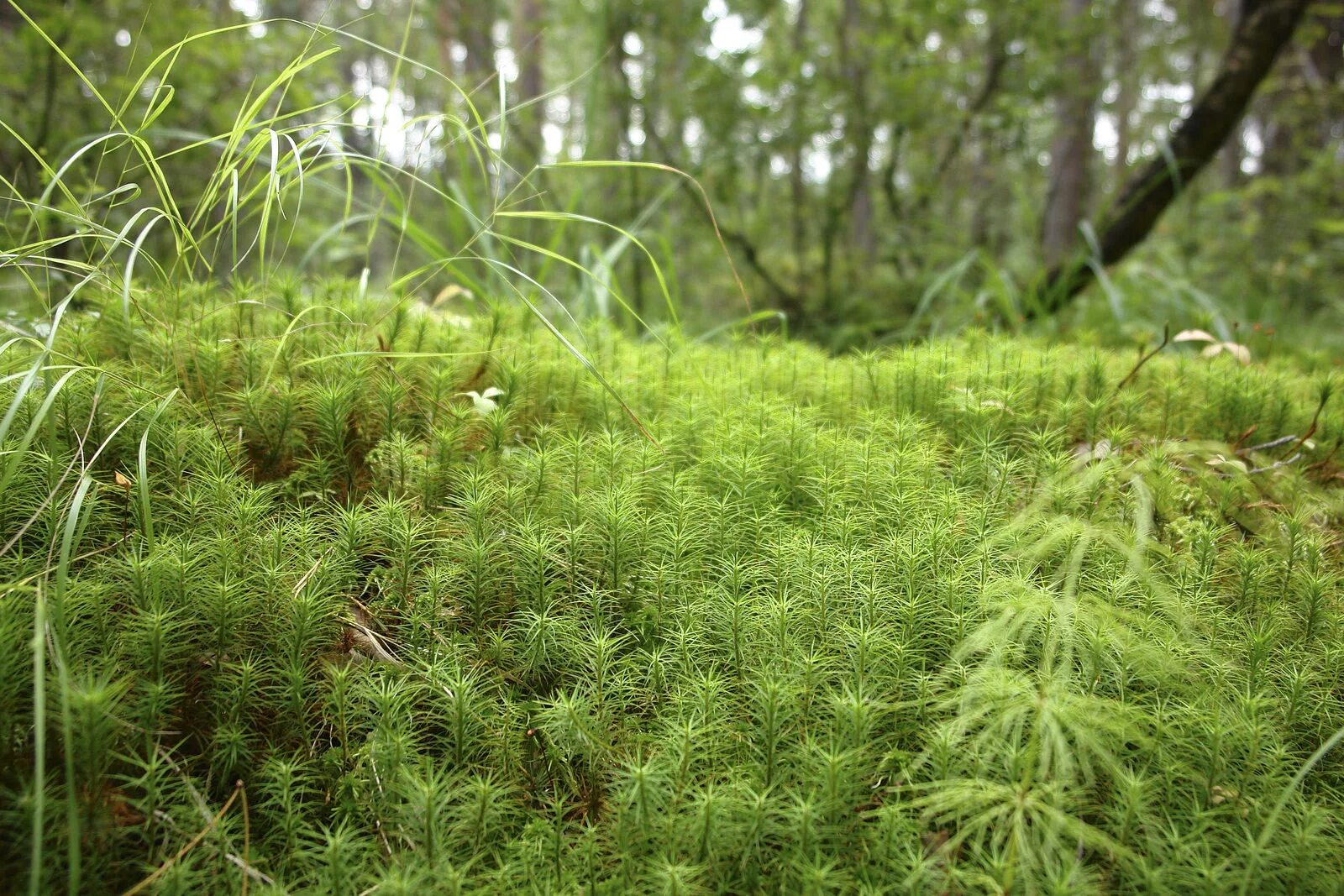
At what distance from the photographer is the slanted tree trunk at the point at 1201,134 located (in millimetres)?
3912

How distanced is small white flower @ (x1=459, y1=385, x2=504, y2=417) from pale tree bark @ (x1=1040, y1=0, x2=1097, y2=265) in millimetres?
5100

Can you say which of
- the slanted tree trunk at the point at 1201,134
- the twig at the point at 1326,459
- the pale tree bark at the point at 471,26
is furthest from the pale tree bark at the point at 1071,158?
the pale tree bark at the point at 471,26

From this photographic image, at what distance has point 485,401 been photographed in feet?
5.89

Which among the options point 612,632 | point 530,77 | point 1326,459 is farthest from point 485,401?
point 530,77

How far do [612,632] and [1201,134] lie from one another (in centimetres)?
460

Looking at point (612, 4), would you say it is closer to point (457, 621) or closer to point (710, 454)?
point (710, 454)

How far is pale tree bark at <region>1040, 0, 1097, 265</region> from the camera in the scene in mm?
Answer: 5711

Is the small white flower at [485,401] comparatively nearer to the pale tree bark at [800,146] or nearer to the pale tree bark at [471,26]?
the pale tree bark at [800,146]

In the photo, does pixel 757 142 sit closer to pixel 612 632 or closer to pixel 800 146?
pixel 800 146

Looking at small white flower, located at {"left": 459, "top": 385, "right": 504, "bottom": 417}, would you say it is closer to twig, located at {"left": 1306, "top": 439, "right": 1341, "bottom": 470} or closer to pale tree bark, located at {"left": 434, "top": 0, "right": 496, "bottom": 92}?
twig, located at {"left": 1306, "top": 439, "right": 1341, "bottom": 470}

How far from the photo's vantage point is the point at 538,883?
3.31 feet

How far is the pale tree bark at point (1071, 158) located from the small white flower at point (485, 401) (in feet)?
16.7

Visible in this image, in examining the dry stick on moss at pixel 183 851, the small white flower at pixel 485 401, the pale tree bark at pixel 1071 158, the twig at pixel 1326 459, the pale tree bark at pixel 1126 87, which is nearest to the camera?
the dry stick on moss at pixel 183 851

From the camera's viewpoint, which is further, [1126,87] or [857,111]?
[1126,87]
